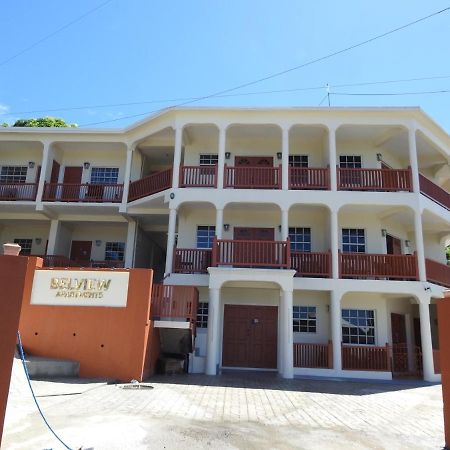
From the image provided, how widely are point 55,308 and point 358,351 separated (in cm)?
990

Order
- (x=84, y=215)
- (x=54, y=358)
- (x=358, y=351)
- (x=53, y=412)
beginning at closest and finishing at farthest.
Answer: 1. (x=53, y=412)
2. (x=54, y=358)
3. (x=358, y=351)
4. (x=84, y=215)

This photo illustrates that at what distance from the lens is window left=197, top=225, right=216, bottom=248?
16.9 m

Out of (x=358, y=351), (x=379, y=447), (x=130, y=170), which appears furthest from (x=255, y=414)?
(x=130, y=170)

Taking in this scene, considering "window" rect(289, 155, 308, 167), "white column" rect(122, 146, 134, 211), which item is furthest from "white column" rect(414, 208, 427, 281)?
"white column" rect(122, 146, 134, 211)

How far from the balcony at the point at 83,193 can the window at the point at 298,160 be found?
7.47 metres

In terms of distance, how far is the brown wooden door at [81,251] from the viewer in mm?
19344

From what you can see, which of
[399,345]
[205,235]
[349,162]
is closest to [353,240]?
[349,162]

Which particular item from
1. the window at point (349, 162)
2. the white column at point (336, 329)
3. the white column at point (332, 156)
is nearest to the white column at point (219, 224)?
the white column at point (332, 156)

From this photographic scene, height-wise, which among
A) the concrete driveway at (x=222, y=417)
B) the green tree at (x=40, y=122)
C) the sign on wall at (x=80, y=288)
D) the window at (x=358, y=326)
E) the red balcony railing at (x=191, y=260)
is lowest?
the concrete driveway at (x=222, y=417)

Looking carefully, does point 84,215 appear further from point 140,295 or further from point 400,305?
point 400,305

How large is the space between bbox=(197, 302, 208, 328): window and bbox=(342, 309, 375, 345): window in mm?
5259

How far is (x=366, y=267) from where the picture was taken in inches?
586

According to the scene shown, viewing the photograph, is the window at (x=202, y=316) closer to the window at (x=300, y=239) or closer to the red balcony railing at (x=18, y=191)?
the window at (x=300, y=239)

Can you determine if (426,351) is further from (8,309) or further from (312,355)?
(8,309)
